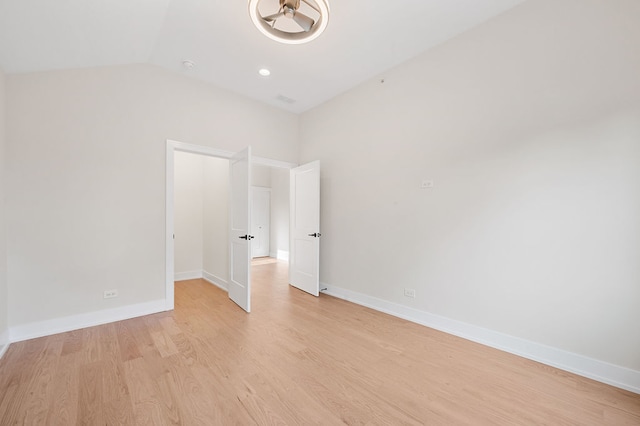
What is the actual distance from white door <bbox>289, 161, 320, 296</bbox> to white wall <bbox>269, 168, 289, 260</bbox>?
312 centimetres

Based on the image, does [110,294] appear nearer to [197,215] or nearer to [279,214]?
[197,215]

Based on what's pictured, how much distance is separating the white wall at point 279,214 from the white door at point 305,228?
3.12 meters

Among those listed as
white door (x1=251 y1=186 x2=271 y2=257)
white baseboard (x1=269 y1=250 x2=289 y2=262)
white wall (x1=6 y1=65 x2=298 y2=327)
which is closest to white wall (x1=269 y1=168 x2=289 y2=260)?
white baseboard (x1=269 y1=250 x2=289 y2=262)

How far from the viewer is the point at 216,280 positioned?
479 cm

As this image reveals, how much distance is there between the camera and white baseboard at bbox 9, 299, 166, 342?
264 cm

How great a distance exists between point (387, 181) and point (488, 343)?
6.94ft

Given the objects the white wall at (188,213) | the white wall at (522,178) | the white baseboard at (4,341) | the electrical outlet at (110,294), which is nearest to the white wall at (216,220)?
the white wall at (188,213)

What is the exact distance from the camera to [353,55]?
3.21m

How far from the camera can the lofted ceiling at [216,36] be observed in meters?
2.26

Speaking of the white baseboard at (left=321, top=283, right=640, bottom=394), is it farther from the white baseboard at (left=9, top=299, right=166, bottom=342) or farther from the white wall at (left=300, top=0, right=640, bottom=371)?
the white baseboard at (left=9, top=299, right=166, bottom=342)

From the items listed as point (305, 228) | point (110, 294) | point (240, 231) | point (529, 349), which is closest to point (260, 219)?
point (305, 228)

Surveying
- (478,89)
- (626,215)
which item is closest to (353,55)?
(478,89)

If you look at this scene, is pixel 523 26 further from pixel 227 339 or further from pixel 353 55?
pixel 227 339

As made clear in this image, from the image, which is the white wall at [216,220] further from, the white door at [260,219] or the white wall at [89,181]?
the white door at [260,219]
